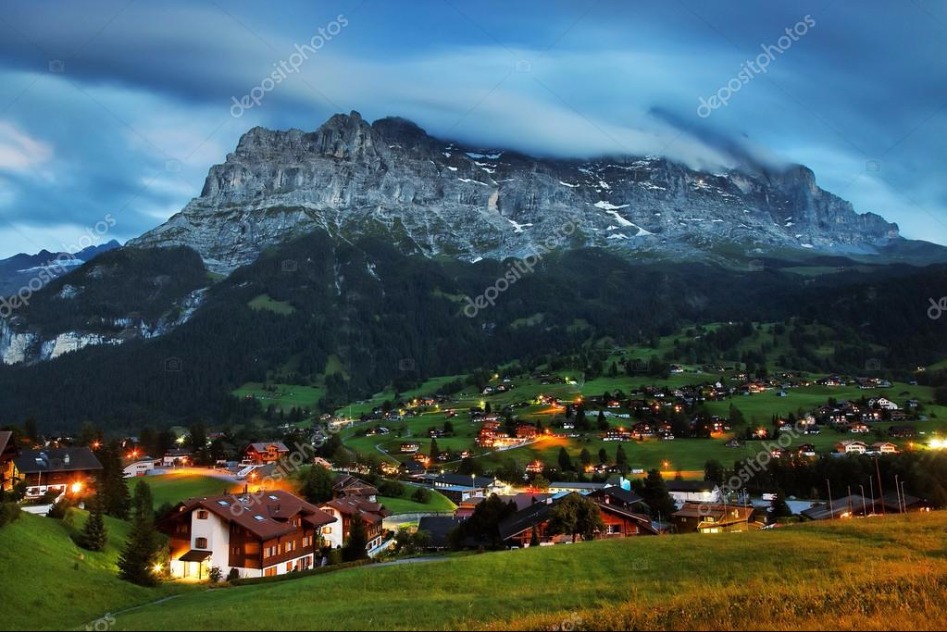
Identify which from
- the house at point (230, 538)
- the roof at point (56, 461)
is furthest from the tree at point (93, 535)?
the roof at point (56, 461)

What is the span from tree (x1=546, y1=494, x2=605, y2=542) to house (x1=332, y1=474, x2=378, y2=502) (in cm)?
3868

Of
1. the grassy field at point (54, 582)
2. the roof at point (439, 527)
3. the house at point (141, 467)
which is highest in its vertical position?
the house at point (141, 467)

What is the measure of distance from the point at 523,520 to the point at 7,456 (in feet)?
171

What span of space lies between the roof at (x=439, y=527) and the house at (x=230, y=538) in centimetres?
1536

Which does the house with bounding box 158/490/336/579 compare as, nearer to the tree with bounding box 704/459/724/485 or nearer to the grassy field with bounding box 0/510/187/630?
the grassy field with bounding box 0/510/187/630

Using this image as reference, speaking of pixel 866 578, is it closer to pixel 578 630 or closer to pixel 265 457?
pixel 578 630

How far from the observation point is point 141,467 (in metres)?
109

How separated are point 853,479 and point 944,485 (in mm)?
18072

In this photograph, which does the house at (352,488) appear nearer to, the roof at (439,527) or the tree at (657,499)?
the roof at (439,527)

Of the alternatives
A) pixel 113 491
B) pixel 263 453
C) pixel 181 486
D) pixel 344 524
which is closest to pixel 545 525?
pixel 344 524

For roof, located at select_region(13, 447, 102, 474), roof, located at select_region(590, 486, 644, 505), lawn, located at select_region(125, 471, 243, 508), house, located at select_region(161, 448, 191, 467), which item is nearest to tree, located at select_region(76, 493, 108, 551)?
lawn, located at select_region(125, 471, 243, 508)

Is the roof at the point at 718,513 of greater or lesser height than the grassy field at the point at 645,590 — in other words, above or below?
below

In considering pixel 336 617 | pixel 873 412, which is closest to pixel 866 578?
pixel 336 617

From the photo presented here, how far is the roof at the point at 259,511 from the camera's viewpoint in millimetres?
52688
